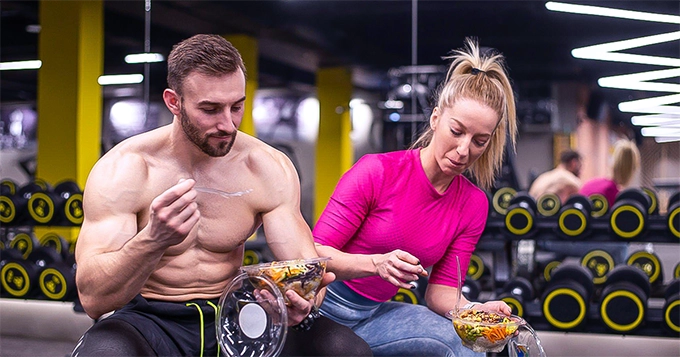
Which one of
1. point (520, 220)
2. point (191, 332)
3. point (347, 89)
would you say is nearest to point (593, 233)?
point (520, 220)

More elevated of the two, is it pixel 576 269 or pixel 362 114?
pixel 362 114

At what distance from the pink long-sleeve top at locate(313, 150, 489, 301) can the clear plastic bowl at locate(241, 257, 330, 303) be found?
0.44m

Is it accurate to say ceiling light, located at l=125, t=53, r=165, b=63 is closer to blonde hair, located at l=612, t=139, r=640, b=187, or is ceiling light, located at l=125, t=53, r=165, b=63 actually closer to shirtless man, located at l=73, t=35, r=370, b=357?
blonde hair, located at l=612, t=139, r=640, b=187

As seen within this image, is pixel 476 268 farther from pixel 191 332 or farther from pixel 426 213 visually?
pixel 191 332

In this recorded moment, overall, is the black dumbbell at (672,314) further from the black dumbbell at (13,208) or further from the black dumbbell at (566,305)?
the black dumbbell at (13,208)

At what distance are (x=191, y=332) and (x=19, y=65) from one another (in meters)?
4.84

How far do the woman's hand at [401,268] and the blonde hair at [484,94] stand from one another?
1.63 ft

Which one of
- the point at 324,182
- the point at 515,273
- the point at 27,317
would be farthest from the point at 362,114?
the point at 27,317

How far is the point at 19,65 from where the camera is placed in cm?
579

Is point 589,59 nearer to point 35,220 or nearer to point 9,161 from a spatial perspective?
point 35,220

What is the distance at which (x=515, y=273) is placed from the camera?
16.8 feet

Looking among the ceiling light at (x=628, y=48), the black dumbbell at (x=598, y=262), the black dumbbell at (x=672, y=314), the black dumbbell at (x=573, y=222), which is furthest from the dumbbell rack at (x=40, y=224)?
the ceiling light at (x=628, y=48)

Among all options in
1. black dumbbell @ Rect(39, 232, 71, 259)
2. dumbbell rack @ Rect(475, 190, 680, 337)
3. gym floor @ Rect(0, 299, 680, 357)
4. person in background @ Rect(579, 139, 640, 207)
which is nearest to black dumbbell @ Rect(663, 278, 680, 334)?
dumbbell rack @ Rect(475, 190, 680, 337)

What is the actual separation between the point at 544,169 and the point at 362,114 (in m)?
1.57
